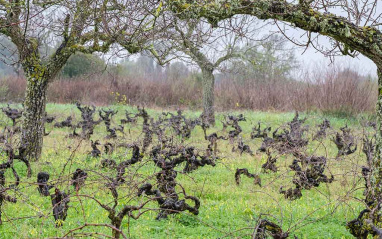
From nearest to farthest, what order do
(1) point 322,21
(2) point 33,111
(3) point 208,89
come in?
(1) point 322,21 → (2) point 33,111 → (3) point 208,89

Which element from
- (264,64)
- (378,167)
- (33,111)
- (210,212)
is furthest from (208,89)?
(378,167)

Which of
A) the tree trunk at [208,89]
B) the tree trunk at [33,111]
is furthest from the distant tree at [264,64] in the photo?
the tree trunk at [33,111]

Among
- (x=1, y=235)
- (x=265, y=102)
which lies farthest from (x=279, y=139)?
(x=265, y=102)

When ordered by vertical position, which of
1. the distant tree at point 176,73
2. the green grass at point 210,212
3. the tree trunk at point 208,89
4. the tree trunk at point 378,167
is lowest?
the green grass at point 210,212

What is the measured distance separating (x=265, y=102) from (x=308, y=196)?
18.2m

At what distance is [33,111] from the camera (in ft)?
28.7

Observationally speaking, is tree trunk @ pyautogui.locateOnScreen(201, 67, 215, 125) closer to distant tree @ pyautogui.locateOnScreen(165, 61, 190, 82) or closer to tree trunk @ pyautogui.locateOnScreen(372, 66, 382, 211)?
distant tree @ pyautogui.locateOnScreen(165, 61, 190, 82)

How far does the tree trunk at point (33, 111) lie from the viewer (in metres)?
8.69

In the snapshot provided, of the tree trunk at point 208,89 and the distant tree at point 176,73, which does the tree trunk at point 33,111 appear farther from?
the distant tree at point 176,73

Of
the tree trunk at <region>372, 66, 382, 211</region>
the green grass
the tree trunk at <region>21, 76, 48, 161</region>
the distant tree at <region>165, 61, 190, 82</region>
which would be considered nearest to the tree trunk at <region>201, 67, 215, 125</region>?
the green grass

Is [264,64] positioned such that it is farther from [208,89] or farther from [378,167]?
[378,167]

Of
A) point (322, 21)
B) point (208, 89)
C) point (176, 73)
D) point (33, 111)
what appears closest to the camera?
point (322, 21)

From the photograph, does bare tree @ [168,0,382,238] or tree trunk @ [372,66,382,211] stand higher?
bare tree @ [168,0,382,238]

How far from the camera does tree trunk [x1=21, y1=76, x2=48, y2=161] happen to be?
8688 mm
